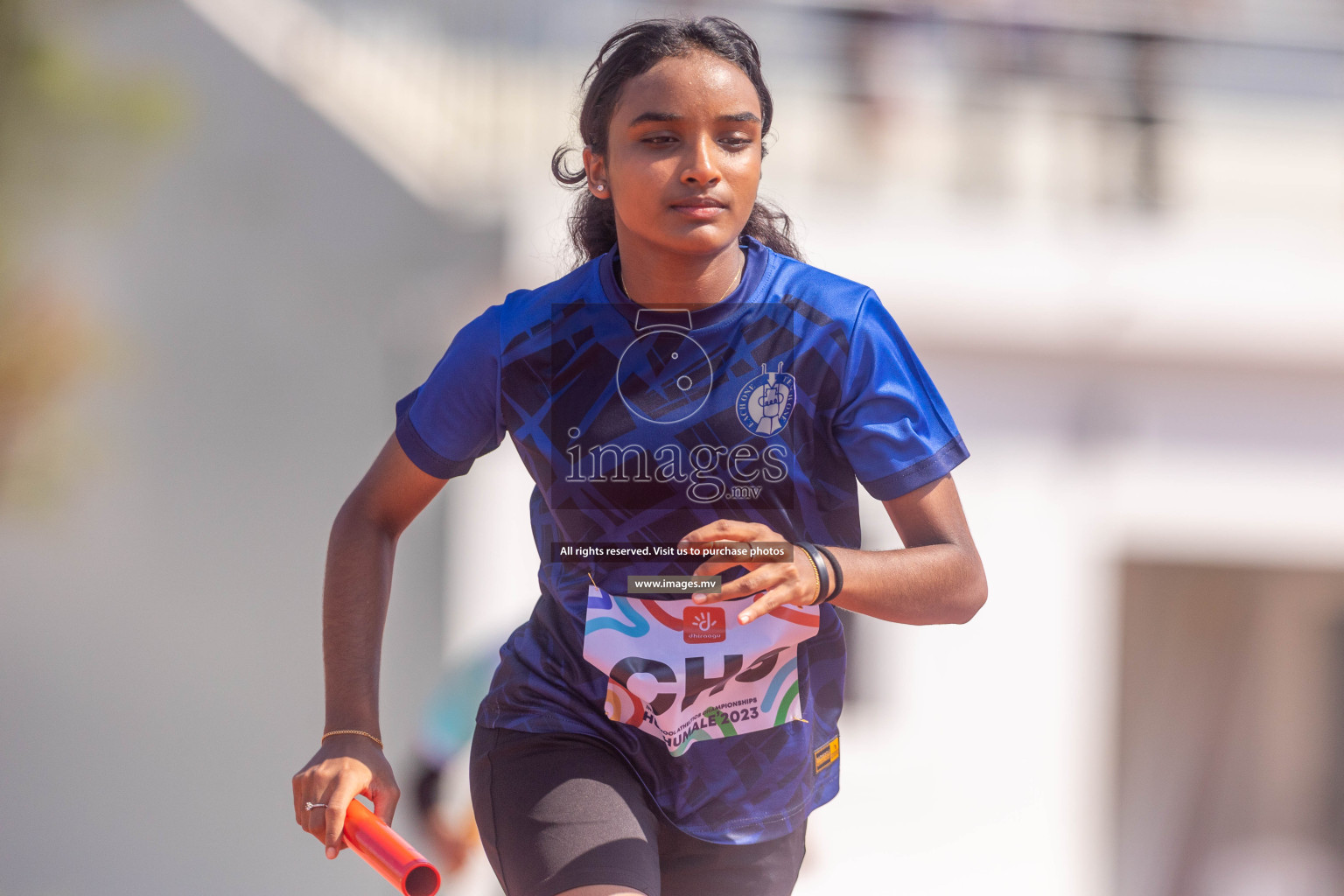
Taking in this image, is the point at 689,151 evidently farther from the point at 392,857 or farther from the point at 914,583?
the point at 392,857

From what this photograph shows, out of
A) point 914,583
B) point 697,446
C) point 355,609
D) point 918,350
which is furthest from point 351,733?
point 918,350

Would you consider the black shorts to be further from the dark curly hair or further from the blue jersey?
the dark curly hair

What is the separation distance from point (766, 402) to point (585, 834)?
20.3 inches

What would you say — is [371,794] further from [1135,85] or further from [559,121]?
[1135,85]

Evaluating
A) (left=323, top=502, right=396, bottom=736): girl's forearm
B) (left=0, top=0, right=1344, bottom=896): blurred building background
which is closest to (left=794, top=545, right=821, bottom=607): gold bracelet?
(left=323, top=502, right=396, bottom=736): girl's forearm

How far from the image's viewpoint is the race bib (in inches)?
58.8

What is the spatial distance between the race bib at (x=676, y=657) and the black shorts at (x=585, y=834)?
0.08 metres

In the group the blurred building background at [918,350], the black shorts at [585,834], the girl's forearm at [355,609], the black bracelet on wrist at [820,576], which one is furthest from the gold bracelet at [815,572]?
the blurred building background at [918,350]

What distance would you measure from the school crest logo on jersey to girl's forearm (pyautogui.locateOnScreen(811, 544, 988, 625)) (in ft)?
0.63

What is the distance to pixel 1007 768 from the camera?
5.91 meters

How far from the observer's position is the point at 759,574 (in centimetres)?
125

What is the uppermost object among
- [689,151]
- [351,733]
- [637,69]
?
[637,69]

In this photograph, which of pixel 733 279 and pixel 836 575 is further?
pixel 733 279

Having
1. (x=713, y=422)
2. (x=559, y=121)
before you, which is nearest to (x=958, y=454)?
(x=713, y=422)
